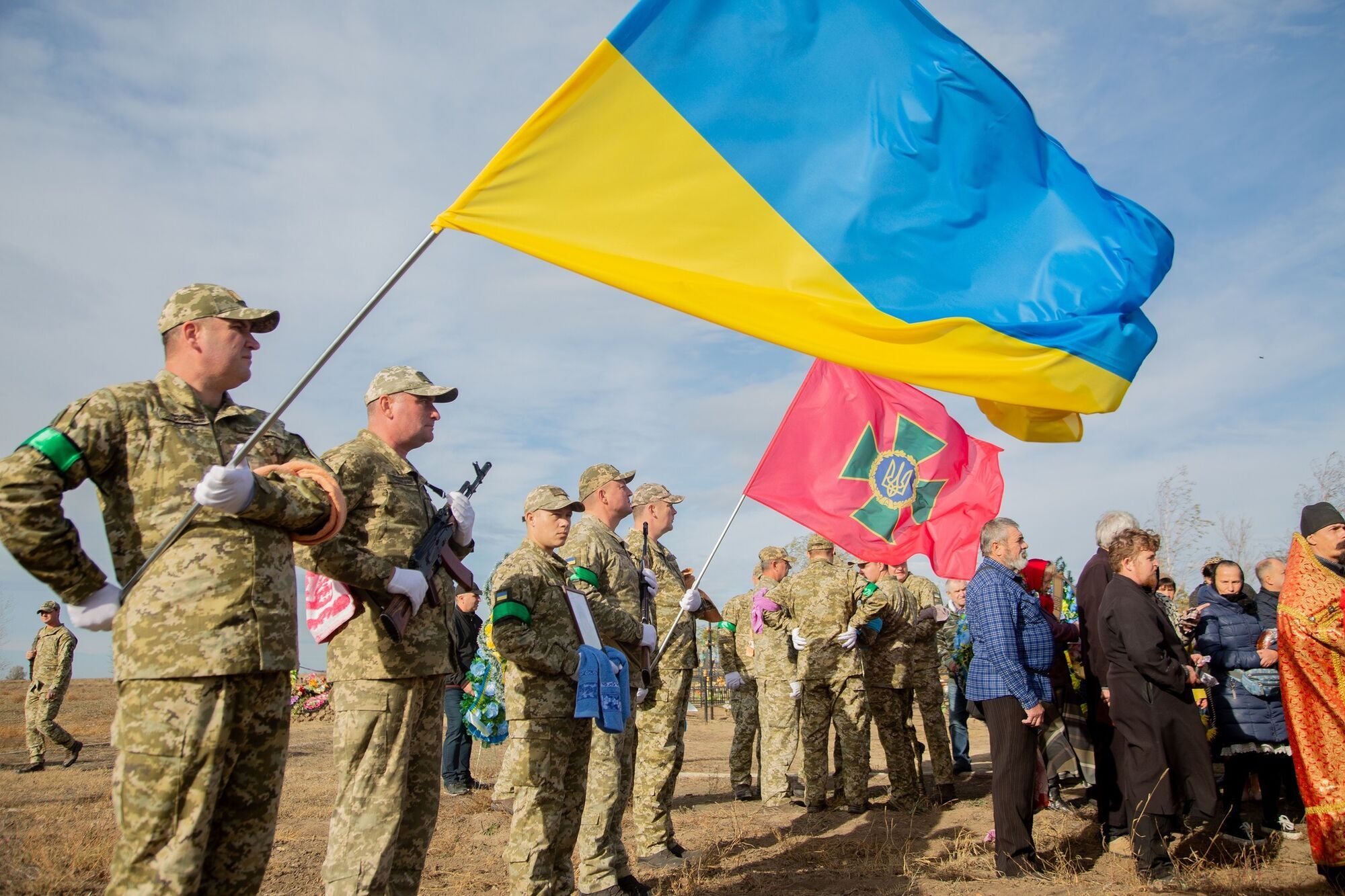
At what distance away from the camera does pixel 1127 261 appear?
4.75 meters

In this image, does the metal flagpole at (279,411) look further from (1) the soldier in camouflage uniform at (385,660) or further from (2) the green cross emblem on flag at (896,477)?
(2) the green cross emblem on flag at (896,477)

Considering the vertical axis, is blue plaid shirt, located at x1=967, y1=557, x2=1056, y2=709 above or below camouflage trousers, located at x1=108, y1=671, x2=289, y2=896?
above

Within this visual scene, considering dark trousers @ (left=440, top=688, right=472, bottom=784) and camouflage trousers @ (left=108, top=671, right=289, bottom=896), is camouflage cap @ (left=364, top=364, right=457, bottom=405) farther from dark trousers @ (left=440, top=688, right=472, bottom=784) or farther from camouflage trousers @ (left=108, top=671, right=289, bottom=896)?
dark trousers @ (left=440, top=688, right=472, bottom=784)

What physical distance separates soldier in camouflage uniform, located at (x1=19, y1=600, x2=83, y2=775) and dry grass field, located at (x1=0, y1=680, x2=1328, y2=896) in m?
2.11

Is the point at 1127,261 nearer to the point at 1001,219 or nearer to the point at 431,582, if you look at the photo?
the point at 1001,219

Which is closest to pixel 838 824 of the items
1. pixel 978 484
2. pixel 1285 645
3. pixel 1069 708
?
pixel 1069 708

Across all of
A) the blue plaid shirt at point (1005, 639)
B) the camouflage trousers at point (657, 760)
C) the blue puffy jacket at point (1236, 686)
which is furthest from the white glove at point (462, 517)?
the blue puffy jacket at point (1236, 686)

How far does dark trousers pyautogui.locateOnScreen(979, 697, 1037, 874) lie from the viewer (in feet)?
19.2

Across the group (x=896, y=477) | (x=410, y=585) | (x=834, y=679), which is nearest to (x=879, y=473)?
(x=896, y=477)

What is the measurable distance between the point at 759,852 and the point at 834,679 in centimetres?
238

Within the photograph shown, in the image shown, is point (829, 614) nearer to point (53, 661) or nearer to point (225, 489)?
point (225, 489)

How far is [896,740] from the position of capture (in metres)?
9.41

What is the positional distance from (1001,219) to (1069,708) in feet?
17.3

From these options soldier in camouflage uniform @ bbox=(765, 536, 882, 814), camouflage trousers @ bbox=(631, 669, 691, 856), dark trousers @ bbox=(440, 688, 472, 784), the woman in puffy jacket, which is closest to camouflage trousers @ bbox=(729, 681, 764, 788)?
soldier in camouflage uniform @ bbox=(765, 536, 882, 814)
